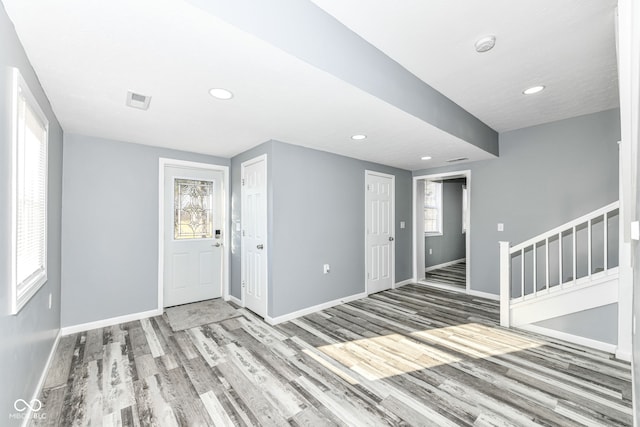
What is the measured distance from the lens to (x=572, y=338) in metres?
2.78

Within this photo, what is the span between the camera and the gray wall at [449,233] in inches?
256

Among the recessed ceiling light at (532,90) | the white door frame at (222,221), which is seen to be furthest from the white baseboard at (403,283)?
the recessed ceiling light at (532,90)

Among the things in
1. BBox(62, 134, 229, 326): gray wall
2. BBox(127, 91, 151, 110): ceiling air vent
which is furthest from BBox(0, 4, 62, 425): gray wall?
BBox(62, 134, 229, 326): gray wall

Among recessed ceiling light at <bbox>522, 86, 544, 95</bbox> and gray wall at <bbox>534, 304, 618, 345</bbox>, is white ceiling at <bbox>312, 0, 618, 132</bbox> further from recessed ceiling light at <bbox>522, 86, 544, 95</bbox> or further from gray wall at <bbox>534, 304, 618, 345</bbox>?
gray wall at <bbox>534, 304, 618, 345</bbox>

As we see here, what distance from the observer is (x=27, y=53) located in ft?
5.09

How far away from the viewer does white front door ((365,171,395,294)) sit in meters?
4.52

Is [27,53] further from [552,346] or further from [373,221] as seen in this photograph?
[552,346]

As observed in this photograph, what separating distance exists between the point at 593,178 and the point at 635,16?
3320 millimetres

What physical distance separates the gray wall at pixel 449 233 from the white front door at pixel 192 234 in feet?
15.2

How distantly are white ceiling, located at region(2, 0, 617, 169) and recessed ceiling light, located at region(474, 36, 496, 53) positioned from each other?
0.18 ft

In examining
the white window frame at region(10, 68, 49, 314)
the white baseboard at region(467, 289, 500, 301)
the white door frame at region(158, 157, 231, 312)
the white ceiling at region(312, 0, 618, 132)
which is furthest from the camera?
the white baseboard at region(467, 289, 500, 301)

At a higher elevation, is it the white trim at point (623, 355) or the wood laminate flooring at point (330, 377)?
the white trim at point (623, 355)

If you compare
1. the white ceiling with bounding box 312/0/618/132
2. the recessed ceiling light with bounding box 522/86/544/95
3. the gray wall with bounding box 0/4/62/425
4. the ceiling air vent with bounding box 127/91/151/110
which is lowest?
the gray wall with bounding box 0/4/62/425

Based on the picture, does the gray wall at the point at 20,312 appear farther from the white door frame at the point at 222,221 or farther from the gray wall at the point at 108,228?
the white door frame at the point at 222,221
